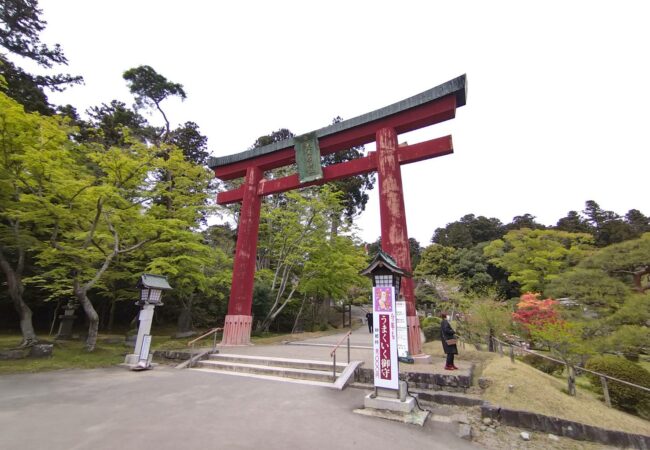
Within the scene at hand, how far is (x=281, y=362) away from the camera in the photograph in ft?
27.5

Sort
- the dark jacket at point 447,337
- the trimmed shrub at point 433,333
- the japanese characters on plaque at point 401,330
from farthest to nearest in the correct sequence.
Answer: the trimmed shrub at point 433,333
the dark jacket at point 447,337
the japanese characters on plaque at point 401,330

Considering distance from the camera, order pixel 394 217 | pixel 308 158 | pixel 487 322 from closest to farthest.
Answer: pixel 394 217
pixel 487 322
pixel 308 158

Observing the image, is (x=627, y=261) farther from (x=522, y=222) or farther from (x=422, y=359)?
(x=522, y=222)

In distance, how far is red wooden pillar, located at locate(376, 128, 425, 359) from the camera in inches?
326

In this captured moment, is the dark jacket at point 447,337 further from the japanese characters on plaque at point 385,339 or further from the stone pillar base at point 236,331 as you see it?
the stone pillar base at point 236,331

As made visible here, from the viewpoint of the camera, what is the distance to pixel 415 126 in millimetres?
10281

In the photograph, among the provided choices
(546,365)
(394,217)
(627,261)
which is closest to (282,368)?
(394,217)

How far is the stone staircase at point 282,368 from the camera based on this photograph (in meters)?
7.12

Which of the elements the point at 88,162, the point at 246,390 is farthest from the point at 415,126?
the point at 88,162

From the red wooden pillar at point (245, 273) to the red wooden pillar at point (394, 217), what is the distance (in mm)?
5771

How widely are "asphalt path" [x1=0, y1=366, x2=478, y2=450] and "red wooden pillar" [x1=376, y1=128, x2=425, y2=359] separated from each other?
2.62m

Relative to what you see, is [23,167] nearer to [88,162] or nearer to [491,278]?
[88,162]

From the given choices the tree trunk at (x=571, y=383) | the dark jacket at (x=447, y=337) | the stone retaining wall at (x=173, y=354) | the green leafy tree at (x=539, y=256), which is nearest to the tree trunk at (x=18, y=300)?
the stone retaining wall at (x=173, y=354)

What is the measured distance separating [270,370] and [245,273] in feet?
15.9
